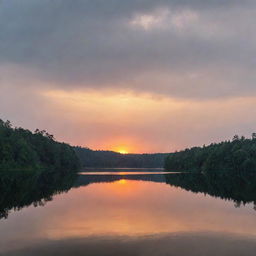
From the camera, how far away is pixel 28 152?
146625mm

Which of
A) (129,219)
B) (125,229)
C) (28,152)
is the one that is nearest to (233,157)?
(28,152)

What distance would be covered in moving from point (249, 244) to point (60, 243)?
404 inches

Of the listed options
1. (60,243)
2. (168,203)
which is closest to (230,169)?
(168,203)

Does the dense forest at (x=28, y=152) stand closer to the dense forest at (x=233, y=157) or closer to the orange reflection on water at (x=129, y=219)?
the dense forest at (x=233, y=157)

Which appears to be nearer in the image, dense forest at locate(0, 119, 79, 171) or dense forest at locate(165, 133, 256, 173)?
dense forest at locate(0, 119, 79, 171)

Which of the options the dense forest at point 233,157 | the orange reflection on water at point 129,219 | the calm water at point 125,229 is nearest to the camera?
the calm water at point 125,229

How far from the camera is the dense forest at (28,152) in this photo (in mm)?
135087

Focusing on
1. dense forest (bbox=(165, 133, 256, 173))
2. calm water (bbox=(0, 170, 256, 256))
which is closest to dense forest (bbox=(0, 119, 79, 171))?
dense forest (bbox=(165, 133, 256, 173))

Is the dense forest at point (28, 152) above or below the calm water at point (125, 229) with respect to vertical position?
above

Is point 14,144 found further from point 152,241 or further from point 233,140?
point 152,241

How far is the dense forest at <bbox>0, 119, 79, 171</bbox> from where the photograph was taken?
443 ft

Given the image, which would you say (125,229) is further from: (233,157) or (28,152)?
(233,157)

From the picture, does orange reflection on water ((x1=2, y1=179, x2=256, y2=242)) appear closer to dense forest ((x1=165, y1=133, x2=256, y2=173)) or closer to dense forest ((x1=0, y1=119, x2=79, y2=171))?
dense forest ((x1=0, y1=119, x2=79, y2=171))

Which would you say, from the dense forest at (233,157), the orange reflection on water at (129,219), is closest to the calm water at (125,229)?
the orange reflection on water at (129,219)
